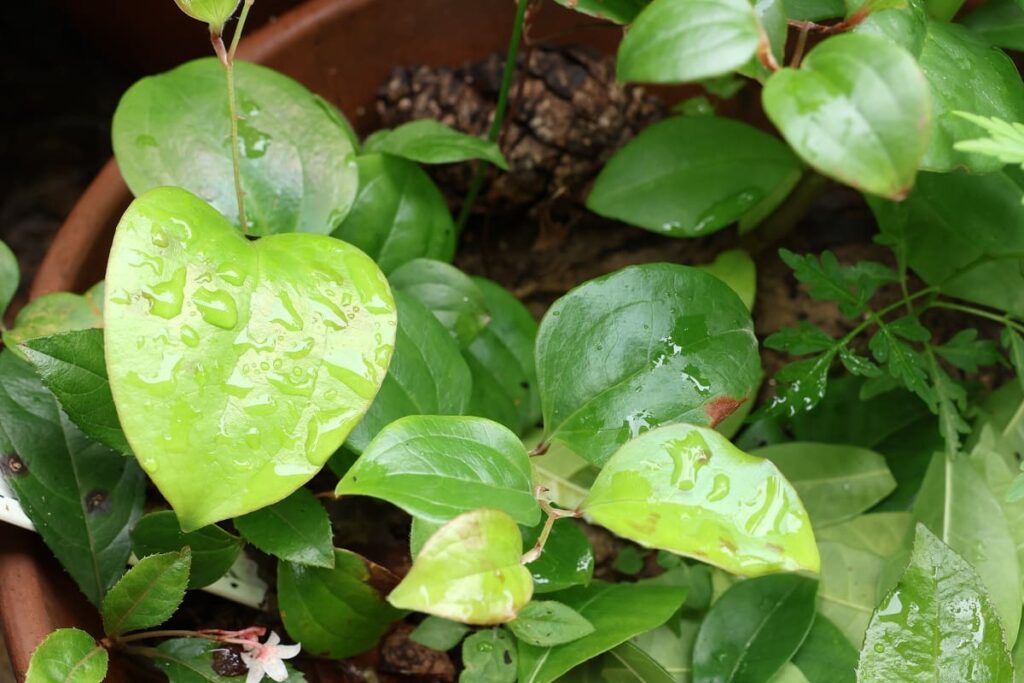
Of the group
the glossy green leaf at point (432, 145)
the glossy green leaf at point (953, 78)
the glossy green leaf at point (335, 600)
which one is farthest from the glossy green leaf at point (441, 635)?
the glossy green leaf at point (953, 78)

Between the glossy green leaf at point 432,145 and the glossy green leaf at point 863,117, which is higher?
the glossy green leaf at point 863,117

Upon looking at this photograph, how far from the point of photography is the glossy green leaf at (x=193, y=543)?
0.71 meters

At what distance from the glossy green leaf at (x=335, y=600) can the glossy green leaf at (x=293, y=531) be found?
3 centimetres

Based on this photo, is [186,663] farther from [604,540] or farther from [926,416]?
[926,416]

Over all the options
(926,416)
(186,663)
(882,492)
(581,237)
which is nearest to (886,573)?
(882,492)

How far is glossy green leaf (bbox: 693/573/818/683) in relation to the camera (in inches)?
31.1

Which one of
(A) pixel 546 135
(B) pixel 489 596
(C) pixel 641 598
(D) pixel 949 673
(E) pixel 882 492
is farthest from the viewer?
(A) pixel 546 135

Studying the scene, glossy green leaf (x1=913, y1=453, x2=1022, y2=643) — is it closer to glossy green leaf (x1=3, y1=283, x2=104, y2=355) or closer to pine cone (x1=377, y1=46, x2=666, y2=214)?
pine cone (x1=377, y1=46, x2=666, y2=214)

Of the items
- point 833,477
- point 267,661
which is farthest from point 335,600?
point 833,477

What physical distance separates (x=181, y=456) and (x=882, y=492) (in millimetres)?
681

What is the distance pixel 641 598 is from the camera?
0.77 m

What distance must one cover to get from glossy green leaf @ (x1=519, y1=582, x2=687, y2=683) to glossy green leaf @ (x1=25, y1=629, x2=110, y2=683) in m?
0.31

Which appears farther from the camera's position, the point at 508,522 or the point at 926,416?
the point at 926,416

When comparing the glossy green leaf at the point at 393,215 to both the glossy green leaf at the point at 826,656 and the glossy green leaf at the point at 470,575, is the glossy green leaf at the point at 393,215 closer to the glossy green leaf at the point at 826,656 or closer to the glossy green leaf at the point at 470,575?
the glossy green leaf at the point at 470,575
